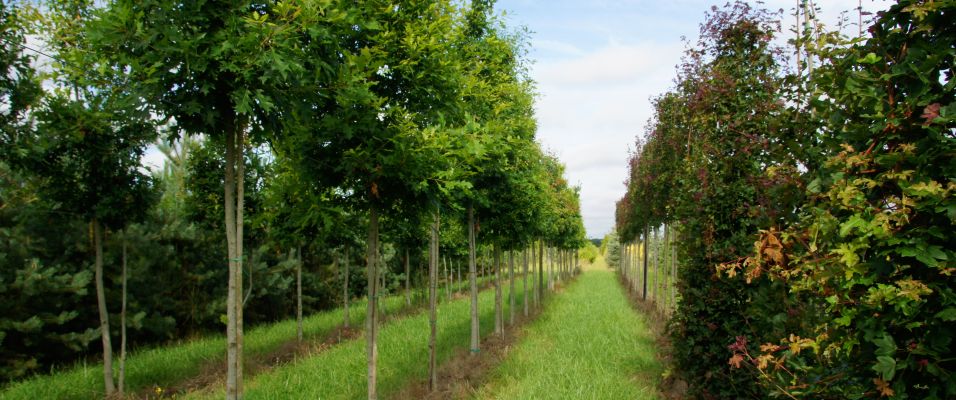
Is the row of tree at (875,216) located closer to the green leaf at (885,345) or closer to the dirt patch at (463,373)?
the green leaf at (885,345)

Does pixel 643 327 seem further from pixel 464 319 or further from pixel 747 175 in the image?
pixel 747 175

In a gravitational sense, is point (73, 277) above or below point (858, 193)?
below

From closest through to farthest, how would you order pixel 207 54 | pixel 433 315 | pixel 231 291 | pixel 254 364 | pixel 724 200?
pixel 207 54, pixel 231 291, pixel 724 200, pixel 433 315, pixel 254 364

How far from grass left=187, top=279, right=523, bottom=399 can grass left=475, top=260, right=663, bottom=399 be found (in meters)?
1.42

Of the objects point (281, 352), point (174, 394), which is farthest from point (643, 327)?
point (174, 394)

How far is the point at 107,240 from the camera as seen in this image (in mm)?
11312

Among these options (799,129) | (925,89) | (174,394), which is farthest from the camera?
(174,394)

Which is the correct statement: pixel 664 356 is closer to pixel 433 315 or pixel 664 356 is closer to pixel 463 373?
pixel 463 373

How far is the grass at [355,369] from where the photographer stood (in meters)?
7.08

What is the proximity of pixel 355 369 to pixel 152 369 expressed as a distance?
422cm

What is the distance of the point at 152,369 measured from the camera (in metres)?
9.22

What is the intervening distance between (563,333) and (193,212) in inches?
334

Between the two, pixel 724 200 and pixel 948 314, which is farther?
pixel 724 200

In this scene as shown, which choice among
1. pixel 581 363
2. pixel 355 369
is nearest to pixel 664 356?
pixel 581 363
